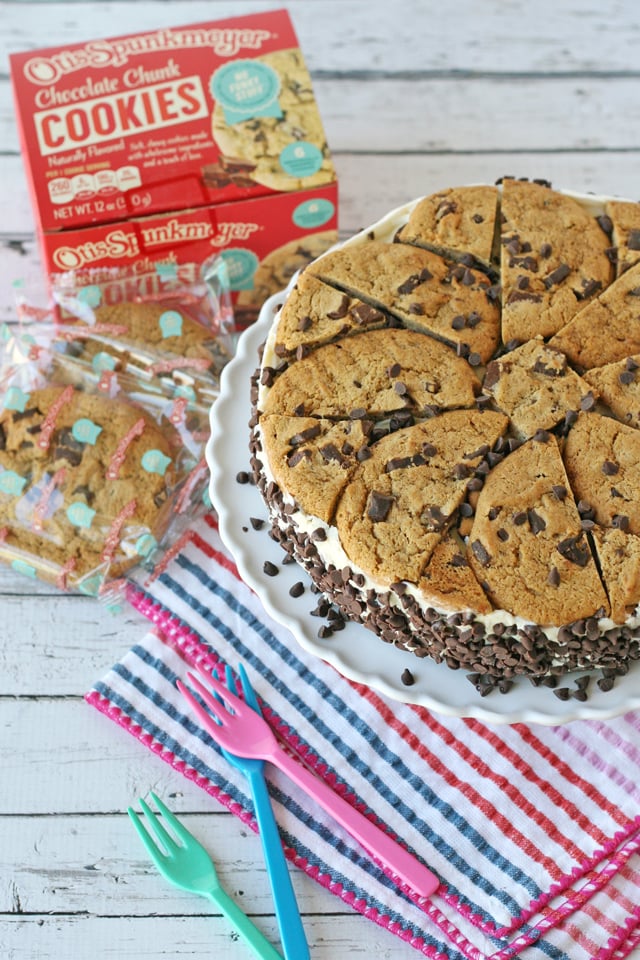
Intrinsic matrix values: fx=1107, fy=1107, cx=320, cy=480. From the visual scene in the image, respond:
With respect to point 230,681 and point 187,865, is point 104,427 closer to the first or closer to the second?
point 230,681

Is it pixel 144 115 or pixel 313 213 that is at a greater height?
pixel 144 115

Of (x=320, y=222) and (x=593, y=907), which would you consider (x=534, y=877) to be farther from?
(x=320, y=222)

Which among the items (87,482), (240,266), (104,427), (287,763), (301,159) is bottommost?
(287,763)

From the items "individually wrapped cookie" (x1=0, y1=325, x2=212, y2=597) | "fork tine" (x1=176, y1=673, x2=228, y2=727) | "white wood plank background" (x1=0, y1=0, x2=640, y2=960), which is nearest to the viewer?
"white wood plank background" (x1=0, y1=0, x2=640, y2=960)

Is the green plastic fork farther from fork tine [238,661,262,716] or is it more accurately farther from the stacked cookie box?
the stacked cookie box

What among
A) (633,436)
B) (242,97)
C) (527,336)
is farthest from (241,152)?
(633,436)

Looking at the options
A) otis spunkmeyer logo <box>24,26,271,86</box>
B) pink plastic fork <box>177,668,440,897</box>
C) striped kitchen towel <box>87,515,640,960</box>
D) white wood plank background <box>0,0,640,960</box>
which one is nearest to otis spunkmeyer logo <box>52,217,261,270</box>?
white wood plank background <box>0,0,640,960</box>

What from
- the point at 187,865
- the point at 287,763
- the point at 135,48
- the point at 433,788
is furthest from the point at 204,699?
the point at 135,48
